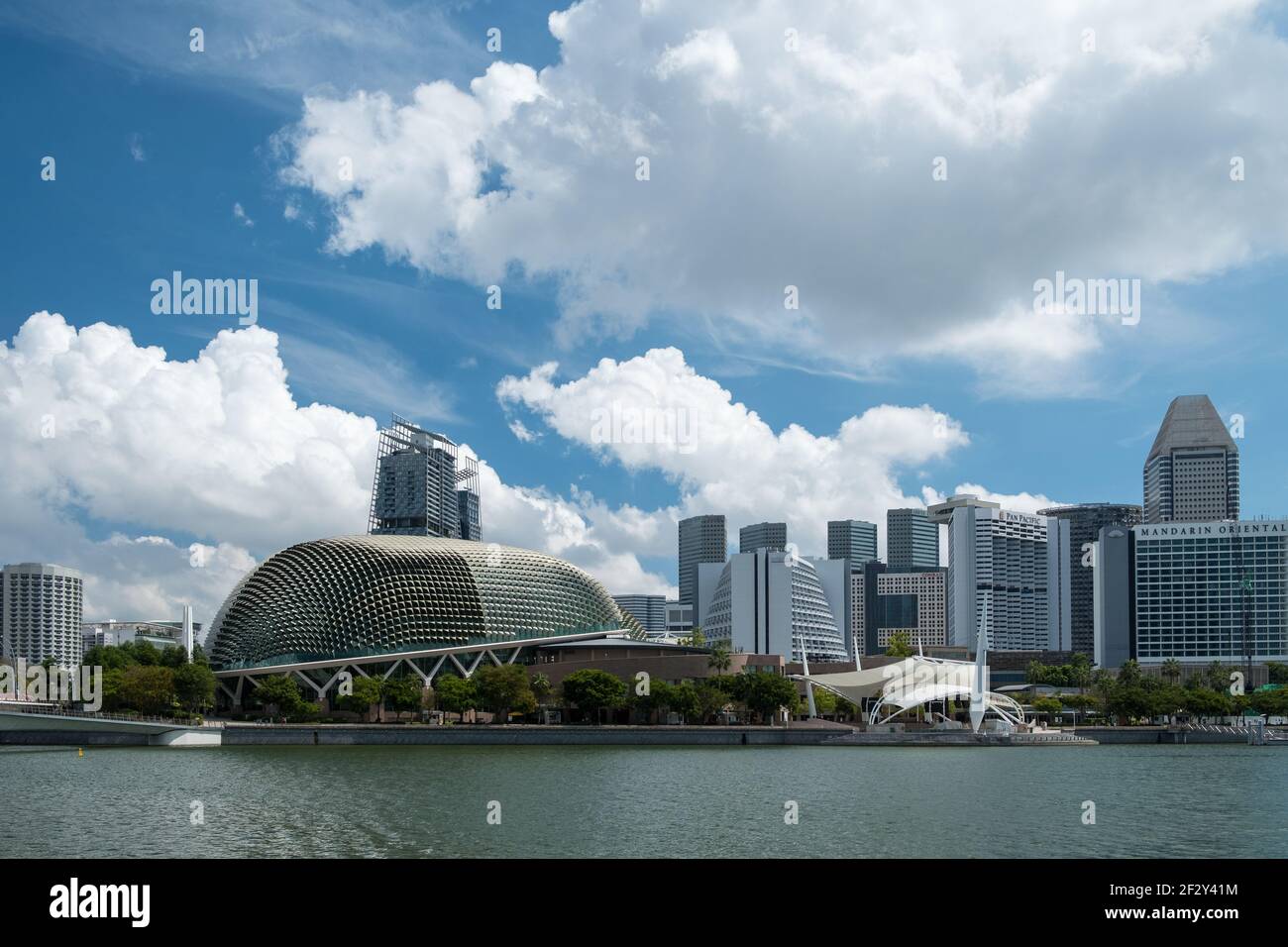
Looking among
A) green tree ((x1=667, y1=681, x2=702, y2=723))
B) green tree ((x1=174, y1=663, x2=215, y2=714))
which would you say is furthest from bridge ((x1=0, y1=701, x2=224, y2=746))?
green tree ((x1=667, y1=681, x2=702, y2=723))

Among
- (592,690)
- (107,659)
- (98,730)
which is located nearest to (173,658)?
(107,659)

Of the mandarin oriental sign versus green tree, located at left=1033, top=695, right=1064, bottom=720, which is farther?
the mandarin oriental sign

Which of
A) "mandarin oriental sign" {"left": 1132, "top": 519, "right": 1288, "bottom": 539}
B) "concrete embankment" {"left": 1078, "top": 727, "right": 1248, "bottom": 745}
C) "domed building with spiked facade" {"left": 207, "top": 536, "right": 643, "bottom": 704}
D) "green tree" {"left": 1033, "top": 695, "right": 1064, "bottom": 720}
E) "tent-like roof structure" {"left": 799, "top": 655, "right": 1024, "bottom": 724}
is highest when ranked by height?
"mandarin oriental sign" {"left": 1132, "top": 519, "right": 1288, "bottom": 539}

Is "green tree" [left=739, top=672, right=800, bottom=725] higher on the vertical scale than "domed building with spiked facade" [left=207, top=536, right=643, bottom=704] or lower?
lower

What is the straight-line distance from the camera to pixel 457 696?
99500 millimetres

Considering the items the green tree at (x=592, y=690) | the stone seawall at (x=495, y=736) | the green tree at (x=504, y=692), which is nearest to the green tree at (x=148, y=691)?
the stone seawall at (x=495, y=736)

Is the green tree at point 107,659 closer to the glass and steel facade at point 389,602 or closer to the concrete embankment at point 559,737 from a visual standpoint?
the glass and steel facade at point 389,602

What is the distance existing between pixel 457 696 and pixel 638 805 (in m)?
58.4

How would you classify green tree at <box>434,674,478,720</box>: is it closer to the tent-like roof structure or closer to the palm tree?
the palm tree

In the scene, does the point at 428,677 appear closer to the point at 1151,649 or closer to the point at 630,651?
the point at 630,651

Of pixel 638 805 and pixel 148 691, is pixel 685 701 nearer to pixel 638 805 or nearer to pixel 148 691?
pixel 148 691

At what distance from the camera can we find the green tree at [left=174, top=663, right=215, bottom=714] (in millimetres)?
100438

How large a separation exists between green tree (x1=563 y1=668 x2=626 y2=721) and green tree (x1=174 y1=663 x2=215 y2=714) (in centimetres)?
2781
